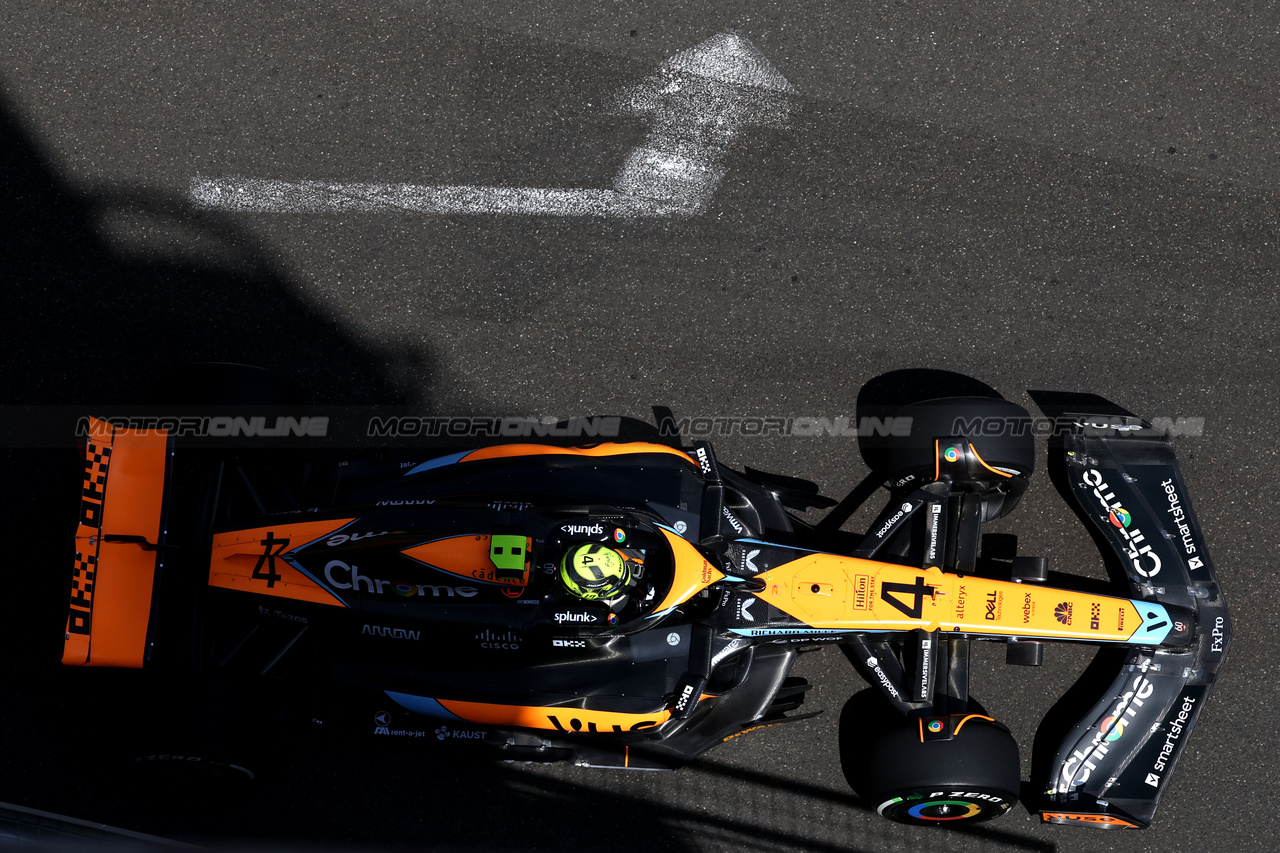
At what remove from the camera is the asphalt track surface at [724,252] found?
511 cm

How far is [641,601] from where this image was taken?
410 centimetres

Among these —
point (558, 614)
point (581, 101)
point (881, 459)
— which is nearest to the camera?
point (558, 614)

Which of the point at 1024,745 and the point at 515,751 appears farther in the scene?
the point at 1024,745

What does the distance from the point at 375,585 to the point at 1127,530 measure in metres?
3.77

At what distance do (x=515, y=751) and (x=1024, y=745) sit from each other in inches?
111

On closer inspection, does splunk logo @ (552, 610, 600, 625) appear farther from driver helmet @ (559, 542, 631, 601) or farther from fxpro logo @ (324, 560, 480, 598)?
fxpro logo @ (324, 560, 480, 598)

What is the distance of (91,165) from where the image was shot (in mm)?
5367

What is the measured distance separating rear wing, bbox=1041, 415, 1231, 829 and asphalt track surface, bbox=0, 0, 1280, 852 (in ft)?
1.55

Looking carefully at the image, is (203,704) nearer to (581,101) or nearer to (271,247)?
(271,247)

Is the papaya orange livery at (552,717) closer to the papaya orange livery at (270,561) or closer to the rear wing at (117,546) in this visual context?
the papaya orange livery at (270,561)

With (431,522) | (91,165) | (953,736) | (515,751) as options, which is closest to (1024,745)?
(953,736)

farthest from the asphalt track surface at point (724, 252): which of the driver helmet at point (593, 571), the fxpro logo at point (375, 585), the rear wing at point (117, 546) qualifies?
A: the driver helmet at point (593, 571)

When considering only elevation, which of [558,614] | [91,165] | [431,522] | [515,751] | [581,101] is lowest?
[515,751]

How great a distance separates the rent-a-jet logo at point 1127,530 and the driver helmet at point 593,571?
265 cm
